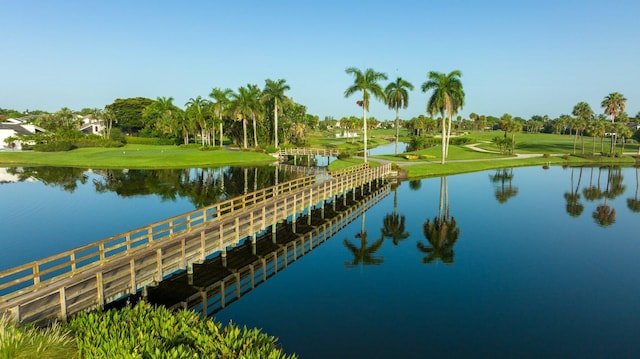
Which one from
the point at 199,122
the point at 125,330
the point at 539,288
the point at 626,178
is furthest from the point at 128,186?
the point at 626,178

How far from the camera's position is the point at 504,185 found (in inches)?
2269

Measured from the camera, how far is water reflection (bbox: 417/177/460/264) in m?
26.9

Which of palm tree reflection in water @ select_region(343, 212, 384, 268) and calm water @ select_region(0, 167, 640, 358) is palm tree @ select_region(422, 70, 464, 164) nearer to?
calm water @ select_region(0, 167, 640, 358)

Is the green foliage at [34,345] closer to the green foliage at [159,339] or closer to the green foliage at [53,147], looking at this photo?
the green foliage at [159,339]

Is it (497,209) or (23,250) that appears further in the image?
(497,209)

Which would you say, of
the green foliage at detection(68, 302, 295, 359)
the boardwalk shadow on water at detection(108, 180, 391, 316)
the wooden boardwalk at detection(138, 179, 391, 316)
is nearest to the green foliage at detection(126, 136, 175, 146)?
the boardwalk shadow on water at detection(108, 180, 391, 316)

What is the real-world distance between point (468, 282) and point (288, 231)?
51.9 ft

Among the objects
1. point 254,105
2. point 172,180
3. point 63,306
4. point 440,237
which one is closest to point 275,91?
point 254,105

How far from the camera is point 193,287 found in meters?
21.3

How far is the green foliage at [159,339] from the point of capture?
10.4 m

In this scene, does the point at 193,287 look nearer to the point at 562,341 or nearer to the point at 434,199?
the point at 562,341

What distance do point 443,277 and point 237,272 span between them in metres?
12.7

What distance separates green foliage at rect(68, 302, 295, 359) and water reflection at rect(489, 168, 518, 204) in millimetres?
41145

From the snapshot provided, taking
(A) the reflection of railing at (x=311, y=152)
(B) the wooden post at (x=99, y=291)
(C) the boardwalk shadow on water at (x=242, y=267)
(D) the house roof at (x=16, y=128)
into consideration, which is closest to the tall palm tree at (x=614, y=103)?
(A) the reflection of railing at (x=311, y=152)
